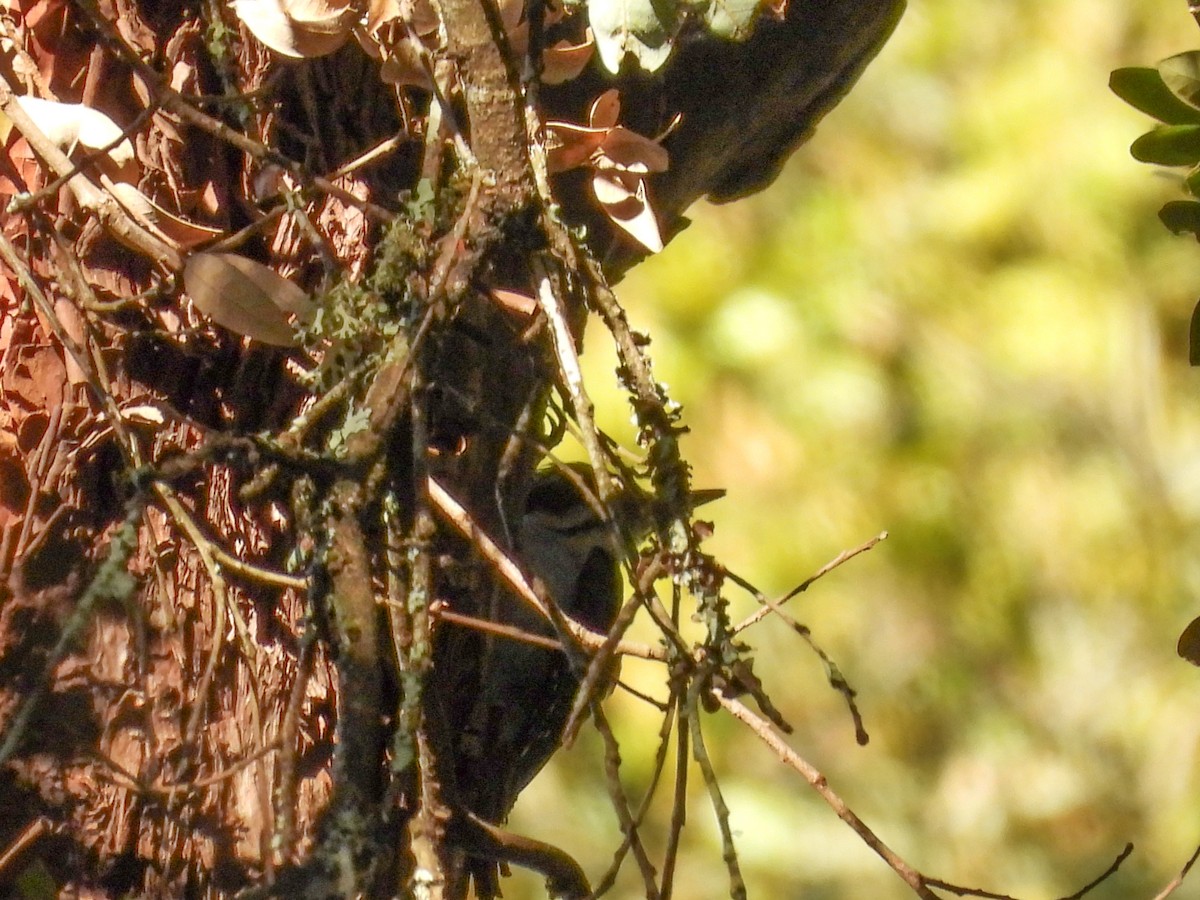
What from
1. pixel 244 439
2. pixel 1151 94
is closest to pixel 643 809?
pixel 244 439

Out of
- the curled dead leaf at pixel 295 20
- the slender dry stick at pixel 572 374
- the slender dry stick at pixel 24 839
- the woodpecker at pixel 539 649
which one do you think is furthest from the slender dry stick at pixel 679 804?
the curled dead leaf at pixel 295 20

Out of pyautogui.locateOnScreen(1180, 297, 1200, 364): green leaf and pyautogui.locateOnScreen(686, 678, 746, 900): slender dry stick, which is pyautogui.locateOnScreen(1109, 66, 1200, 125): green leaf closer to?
pyautogui.locateOnScreen(1180, 297, 1200, 364): green leaf

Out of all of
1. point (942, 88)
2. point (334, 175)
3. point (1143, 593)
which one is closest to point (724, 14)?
point (334, 175)

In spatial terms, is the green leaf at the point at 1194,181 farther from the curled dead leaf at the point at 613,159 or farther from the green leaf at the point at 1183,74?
the curled dead leaf at the point at 613,159

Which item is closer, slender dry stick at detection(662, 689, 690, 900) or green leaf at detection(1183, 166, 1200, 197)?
slender dry stick at detection(662, 689, 690, 900)

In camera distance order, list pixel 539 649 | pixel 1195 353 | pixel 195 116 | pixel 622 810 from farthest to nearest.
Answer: pixel 539 649 → pixel 1195 353 → pixel 195 116 → pixel 622 810

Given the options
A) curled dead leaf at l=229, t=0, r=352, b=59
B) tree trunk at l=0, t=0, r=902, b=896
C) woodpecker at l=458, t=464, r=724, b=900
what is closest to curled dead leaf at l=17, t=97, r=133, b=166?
tree trunk at l=0, t=0, r=902, b=896

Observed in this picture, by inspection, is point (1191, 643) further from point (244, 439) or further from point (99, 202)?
point (99, 202)
